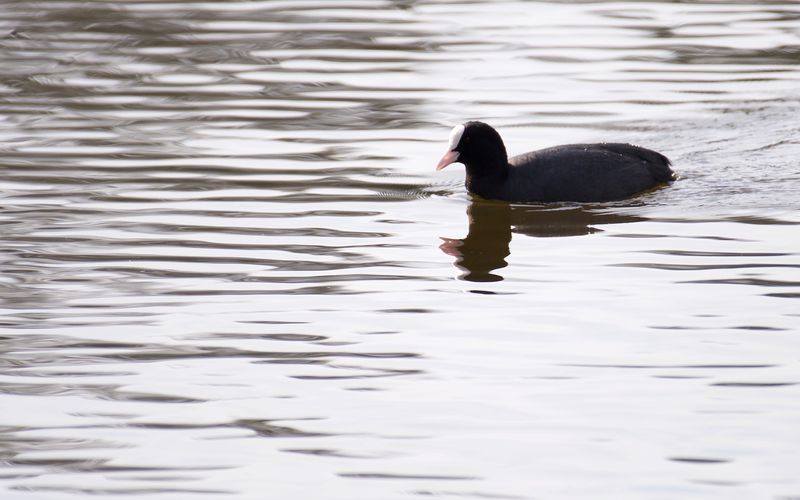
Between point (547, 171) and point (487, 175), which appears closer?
point (547, 171)

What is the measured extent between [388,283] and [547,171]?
7.62 feet

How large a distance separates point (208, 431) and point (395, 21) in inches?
430

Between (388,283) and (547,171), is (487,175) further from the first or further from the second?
(388,283)

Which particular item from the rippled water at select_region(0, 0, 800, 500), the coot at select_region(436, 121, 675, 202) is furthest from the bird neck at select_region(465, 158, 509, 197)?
the rippled water at select_region(0, 0, 800, 500)

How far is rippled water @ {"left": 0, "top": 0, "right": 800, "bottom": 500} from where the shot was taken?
488 centimetres

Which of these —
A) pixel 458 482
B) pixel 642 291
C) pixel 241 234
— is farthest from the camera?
pixel 241 234

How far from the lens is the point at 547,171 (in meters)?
8.90

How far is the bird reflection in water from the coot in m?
0.11

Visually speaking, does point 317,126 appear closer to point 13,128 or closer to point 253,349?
point 13,128

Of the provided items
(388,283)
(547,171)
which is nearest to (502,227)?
(547,171)

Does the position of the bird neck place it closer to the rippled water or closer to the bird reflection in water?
the bird reflection in water

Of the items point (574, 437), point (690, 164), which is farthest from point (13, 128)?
point (574, 437)

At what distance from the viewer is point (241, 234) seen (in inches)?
314

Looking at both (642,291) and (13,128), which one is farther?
(13,128)
